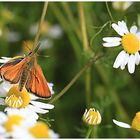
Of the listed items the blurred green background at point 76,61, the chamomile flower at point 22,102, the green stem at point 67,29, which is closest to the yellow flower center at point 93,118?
the chamomile flower at point 22,102

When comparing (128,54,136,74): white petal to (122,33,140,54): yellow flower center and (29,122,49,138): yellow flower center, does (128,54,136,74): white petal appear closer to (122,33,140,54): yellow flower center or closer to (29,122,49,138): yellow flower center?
(122,33,140,54): yellow flower center

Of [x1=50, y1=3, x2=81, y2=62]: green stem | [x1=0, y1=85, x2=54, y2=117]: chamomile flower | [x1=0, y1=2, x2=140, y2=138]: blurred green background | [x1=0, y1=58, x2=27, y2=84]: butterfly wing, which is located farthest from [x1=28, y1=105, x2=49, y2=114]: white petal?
[x1=50, y1=3, x2=81, y2=62]: green stem

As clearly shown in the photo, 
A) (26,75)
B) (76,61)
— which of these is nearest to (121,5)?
(76,61)

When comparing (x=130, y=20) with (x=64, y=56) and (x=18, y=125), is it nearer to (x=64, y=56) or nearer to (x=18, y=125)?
(x=64, y=56)

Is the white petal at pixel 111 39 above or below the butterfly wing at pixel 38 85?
above

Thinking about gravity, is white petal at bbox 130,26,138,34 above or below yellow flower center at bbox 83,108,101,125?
above

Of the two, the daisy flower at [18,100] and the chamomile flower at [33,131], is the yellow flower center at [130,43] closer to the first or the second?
the daisy flower at [18,100]
